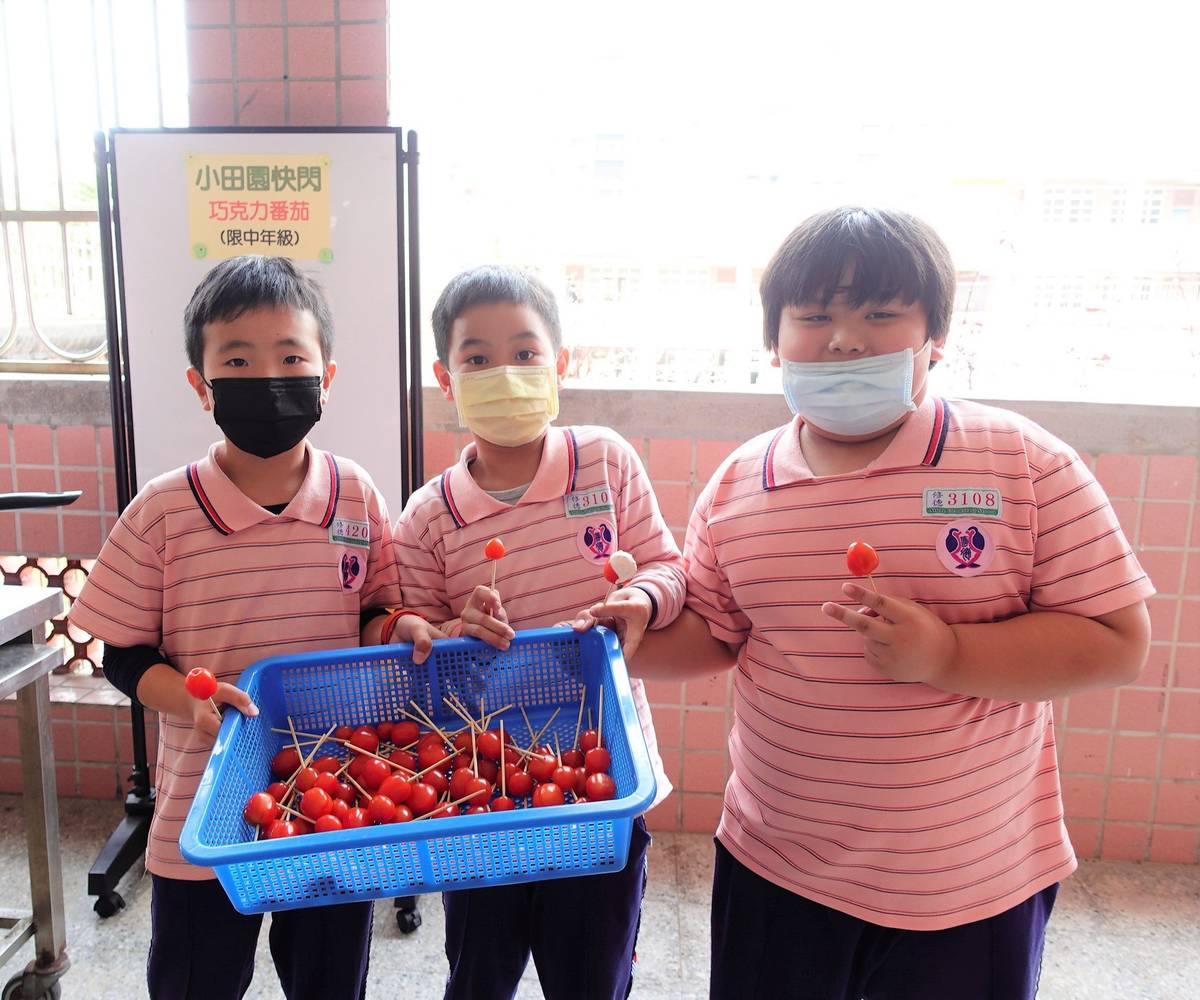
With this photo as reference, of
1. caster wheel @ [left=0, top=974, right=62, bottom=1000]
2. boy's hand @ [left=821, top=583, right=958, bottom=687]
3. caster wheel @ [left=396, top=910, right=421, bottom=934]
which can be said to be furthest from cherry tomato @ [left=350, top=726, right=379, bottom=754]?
caster wheel @ [left=0, top=974, right=62, bottom=1000]

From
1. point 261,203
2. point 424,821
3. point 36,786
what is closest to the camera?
point 424,821

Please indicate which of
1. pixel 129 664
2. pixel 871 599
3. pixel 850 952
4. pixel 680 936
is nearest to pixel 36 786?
pixel 129 664

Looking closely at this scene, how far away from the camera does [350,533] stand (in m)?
1.49

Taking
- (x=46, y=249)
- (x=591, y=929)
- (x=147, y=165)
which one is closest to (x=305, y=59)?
(x=147, y=165)

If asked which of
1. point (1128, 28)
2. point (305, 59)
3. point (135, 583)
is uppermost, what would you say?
point (1128, 28)

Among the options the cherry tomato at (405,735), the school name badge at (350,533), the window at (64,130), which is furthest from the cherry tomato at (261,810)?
the window at (64,130)

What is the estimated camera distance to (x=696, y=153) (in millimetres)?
2600

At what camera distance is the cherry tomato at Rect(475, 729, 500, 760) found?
51.4 inches

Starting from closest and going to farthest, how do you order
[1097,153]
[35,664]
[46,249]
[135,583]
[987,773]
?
[987,773]
[135,583]
[35,664]
[1097,153]
[46,249]

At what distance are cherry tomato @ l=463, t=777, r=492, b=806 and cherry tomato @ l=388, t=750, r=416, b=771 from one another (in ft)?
0.39

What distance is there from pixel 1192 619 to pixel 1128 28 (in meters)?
1.66

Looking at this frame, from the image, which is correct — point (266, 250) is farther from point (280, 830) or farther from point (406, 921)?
point (406, 921)

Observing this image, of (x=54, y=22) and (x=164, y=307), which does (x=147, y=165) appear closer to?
(x=164, y=307)

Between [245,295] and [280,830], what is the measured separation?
32.5 inches
